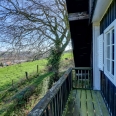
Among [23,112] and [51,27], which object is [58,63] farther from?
[23,112]

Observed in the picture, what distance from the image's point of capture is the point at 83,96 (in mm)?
4129

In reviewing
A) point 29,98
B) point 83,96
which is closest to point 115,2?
point 83,96

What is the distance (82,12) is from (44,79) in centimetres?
529

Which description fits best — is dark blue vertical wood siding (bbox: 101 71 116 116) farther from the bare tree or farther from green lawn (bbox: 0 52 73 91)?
the bare tree

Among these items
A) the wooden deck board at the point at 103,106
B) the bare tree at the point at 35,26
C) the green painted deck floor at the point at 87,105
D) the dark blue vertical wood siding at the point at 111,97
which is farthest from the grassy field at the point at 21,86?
the dark blue vertical wood siding at the point at 111,97

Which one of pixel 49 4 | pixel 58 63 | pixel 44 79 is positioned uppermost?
pixel 49 4

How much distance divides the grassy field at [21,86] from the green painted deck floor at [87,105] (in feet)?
10.4

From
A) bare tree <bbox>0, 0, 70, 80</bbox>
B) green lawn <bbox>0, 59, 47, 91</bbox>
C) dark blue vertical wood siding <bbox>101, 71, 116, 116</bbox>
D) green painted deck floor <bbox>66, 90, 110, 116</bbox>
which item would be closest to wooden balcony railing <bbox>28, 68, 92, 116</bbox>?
green painted deck floor <bbox>66, 90, 110, 116</bbox>

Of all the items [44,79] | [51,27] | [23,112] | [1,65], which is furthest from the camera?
[51,27]

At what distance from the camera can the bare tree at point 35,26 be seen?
8.13 meters

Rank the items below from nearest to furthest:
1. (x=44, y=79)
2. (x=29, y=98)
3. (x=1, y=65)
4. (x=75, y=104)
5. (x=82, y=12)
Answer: (x=75, y=104), (x=82, y=12), (x=29, y=98), (x=1, y=65), (x=44, y=79)

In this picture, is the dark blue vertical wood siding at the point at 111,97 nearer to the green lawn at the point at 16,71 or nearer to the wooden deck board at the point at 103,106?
the wooden deck board at the point at 103,106

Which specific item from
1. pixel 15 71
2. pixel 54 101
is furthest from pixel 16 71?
pixel 54 101

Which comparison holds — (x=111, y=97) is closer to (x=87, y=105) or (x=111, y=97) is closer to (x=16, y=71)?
(x=87, y=105)
